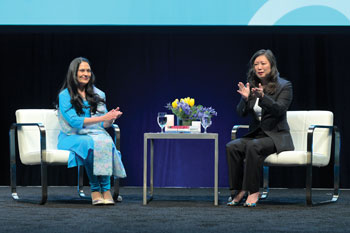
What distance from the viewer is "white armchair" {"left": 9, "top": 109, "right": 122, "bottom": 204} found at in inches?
172

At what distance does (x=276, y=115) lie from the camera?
14.6 feet

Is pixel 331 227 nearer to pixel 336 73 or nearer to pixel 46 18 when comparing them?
pixel 336 73

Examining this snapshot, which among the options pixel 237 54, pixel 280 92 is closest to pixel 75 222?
pixel 280 92

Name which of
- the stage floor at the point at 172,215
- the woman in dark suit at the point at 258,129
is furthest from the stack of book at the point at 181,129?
the stage floor at the point at 172,215

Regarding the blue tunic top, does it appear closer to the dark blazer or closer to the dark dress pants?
the dark dress pants

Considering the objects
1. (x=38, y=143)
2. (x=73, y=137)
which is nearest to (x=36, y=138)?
(x=38, y=143)

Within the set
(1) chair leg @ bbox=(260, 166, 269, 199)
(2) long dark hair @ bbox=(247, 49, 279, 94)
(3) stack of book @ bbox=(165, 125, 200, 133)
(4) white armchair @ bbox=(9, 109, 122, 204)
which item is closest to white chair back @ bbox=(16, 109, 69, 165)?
(4) white armchair @ bbox=(9, 109, 122, 204)

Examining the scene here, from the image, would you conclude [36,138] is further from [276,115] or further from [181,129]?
[276,115]

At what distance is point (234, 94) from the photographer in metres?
6.02

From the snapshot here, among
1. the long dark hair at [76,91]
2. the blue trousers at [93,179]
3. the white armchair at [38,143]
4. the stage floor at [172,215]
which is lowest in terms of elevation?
the stage floor at [172,215]

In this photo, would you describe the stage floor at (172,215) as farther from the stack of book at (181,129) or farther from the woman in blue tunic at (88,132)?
the stack of book at (181,129)

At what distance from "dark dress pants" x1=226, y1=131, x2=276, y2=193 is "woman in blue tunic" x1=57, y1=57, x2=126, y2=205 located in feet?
2.70

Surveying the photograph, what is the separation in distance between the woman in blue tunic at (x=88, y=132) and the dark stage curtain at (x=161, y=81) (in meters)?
1.37

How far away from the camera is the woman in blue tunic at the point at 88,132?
4.32 meters
